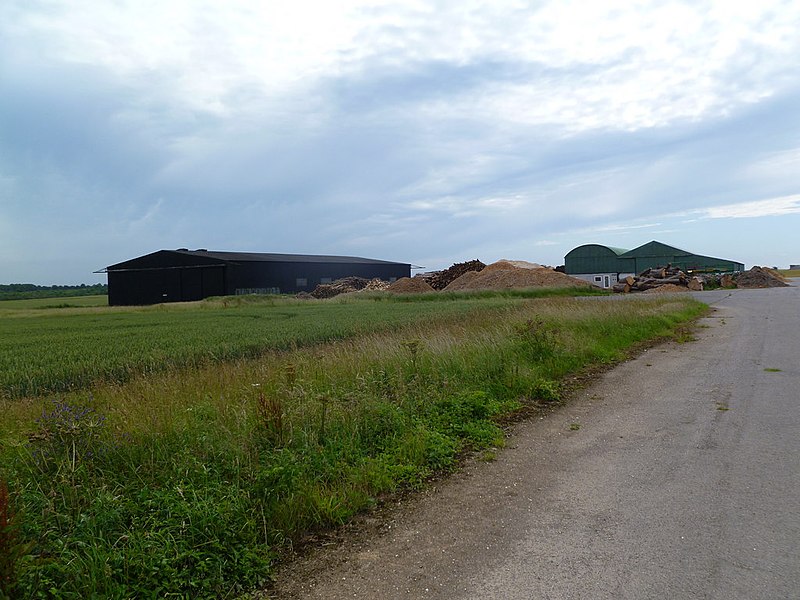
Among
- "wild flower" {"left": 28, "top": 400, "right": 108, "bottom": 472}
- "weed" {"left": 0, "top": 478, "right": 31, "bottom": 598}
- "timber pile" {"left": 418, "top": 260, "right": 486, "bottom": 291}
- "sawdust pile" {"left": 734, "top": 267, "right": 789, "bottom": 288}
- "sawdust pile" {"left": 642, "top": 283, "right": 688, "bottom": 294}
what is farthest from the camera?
"timber pile" {"left": 418, "top": 260, "right": 486, "bottom": 291}

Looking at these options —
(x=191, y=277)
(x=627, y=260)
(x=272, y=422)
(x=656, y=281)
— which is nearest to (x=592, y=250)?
(x=627, y=260)

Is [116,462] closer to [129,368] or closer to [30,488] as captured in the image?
[30,488]

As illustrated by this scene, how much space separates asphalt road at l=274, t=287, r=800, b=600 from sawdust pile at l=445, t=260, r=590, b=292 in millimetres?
41638

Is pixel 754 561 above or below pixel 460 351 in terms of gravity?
below

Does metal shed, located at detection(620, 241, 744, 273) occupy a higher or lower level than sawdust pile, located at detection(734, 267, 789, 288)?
higher

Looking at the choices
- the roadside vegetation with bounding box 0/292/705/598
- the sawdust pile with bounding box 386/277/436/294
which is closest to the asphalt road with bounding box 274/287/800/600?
the roadside vegetation with bounding box 0/292/705/598

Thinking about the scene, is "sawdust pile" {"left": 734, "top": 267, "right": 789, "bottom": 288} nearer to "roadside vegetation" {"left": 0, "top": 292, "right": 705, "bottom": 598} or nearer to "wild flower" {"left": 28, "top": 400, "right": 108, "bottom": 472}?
"roadside vegetation" {"left": 0, "top": 292, "right": 705, "bottom": 598}

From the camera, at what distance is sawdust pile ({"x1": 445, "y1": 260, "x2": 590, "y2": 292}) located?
49.0 m

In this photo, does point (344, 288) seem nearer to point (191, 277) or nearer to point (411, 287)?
point (411, 287)

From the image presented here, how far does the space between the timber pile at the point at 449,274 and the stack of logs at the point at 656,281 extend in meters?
16.1

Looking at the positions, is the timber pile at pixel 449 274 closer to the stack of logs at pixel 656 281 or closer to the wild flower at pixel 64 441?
the stack of logs at pixel 656 281

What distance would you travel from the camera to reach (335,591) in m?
3.40

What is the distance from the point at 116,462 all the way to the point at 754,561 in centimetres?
490

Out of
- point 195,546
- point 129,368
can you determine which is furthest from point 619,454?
point 129,368
